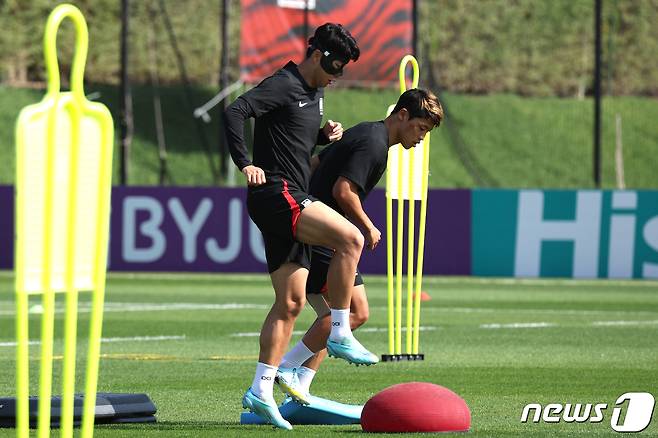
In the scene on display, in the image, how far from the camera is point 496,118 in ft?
193

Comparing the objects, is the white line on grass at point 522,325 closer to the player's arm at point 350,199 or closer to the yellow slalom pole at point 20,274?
the player's arm at point 350,199

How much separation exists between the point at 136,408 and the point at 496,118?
50.7 metres

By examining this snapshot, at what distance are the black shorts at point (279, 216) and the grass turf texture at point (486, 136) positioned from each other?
4054cm

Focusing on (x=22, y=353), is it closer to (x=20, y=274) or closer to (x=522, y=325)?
(x=20, y=274)

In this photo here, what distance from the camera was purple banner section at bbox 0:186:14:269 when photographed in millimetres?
27906

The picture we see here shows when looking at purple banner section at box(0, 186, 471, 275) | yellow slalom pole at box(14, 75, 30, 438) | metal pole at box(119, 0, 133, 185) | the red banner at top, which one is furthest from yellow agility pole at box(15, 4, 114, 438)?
the red banner at top

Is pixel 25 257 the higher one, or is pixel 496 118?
pixel 25 257

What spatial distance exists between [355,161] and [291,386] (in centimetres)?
136

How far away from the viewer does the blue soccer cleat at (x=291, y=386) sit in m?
8.96

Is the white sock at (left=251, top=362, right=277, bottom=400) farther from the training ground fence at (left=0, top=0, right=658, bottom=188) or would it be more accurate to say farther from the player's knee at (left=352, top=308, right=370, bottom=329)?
the training ground fence at (left=0, top=0, right=658, bottom=188)

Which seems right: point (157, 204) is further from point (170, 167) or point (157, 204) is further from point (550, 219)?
point (170, 167)

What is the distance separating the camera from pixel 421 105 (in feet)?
30.3

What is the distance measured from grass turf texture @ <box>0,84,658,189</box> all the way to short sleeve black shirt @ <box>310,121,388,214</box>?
40.1 metres

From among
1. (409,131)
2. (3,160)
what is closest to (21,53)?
(3,160)
